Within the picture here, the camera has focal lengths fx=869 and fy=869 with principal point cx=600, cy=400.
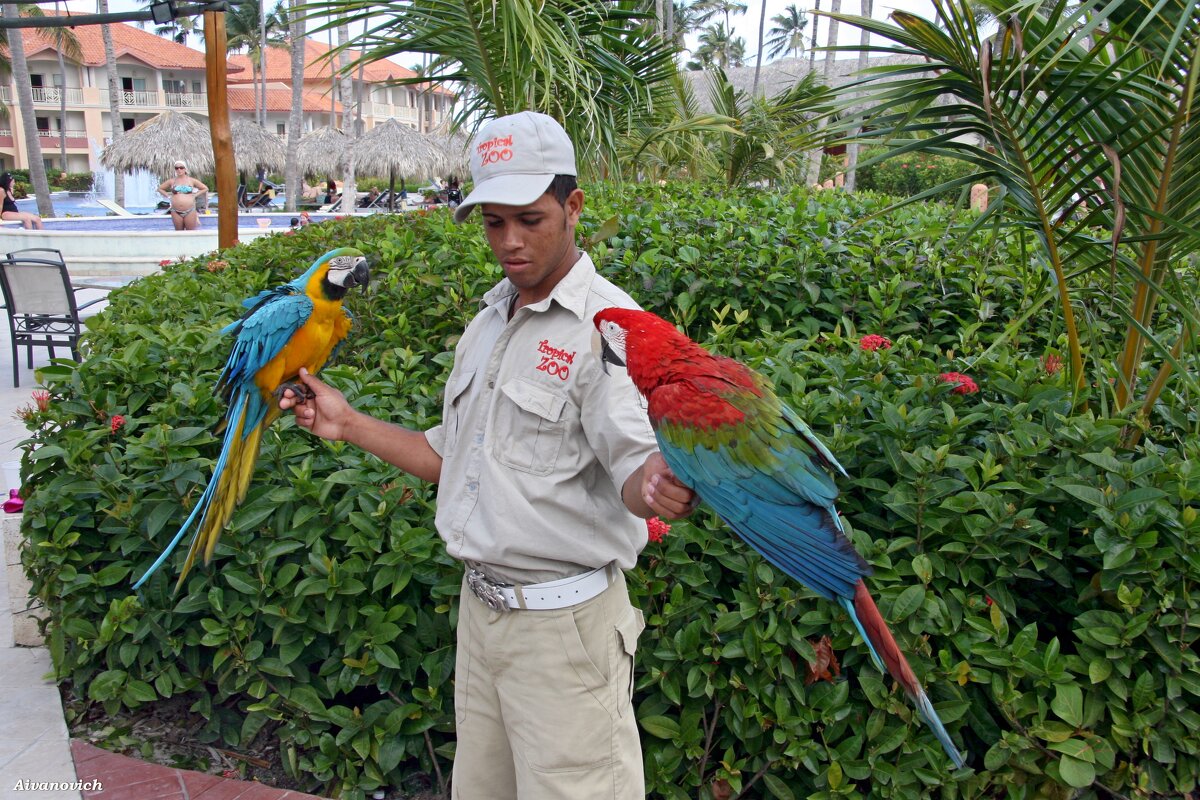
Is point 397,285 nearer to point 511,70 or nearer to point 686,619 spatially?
point 511,70

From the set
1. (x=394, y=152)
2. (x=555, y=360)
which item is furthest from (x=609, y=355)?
(x=394, y=152)

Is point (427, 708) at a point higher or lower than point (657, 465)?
lower

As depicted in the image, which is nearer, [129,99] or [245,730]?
[245,730]

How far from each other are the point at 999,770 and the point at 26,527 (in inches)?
128

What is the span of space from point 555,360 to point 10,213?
67.5 feet

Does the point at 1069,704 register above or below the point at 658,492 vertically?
below

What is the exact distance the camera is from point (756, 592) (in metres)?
2.44

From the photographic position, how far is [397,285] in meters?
4.16

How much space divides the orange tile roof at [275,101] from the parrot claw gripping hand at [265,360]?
212 ft

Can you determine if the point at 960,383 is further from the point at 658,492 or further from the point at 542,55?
the point at 542,55

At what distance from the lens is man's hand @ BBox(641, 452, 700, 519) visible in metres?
1.53

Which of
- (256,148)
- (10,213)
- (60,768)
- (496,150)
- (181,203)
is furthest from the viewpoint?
(256,148)

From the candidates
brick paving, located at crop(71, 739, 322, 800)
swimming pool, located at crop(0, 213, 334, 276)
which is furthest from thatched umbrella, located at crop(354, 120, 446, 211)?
brick paving, located at crop(71, 739, 322, 800)

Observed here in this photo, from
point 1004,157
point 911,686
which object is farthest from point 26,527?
point 1004,157
